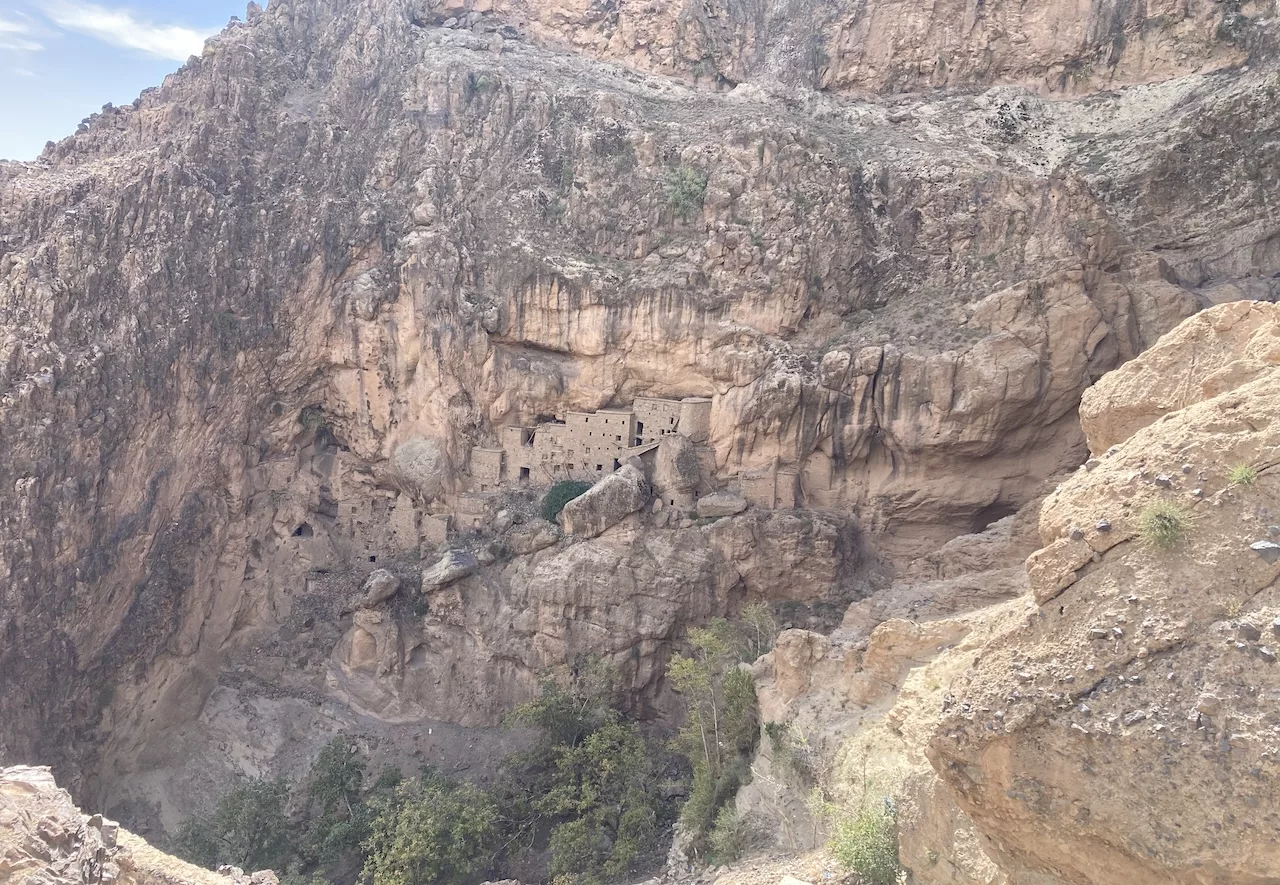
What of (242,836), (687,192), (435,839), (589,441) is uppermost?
(687,192)

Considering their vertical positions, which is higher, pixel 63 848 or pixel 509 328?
pixel 509 328

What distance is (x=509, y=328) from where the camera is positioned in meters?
34.1

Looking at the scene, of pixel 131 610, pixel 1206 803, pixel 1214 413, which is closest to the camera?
pixel 1206 803

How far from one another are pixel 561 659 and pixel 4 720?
17942 mm

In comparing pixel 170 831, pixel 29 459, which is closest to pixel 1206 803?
pixel 170 831

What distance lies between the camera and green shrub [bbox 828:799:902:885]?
10727mm

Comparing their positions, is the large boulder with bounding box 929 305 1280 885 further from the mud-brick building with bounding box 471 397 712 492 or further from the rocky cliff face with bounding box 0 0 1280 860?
the mud-brick building with bounding box 471 397 712 492

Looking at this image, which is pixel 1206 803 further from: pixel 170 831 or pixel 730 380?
pixel 170 831

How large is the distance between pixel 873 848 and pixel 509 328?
2652cm

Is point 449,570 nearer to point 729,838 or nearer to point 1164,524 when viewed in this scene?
point 729,838

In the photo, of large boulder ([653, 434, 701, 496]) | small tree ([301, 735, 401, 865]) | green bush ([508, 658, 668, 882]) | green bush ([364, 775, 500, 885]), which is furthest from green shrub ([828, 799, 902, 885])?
large boulder ([653, 434, 701, 496])

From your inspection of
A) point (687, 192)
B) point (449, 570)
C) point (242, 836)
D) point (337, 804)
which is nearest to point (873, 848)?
point (337, 804)

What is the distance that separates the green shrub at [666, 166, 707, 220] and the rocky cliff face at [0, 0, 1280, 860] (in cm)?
18

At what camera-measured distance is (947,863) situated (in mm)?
9438
